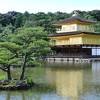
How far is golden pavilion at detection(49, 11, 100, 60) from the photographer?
51.0 meters

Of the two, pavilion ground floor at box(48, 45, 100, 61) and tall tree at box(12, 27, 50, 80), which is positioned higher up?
tall tree at box(12, 27, 50, 80)

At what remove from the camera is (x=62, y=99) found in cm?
1533

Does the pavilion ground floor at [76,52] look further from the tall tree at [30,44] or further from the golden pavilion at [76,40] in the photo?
the tall tree at [30,44]

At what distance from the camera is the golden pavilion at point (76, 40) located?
50969mm

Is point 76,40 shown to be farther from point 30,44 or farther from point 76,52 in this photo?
point 30,44

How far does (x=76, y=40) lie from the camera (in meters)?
52.3

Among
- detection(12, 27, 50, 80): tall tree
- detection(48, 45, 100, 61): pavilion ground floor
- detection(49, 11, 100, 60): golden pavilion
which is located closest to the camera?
detection(12, 27, 50, 80): tall tree

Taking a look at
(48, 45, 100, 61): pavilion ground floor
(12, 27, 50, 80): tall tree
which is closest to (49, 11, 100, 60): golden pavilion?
(48, 45, 100, 61): pavilion ground floor

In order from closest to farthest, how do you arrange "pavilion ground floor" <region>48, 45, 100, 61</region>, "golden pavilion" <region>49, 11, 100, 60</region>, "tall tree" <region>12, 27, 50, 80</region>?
"tall tree" <region>12, 27, 50, 80</region>
"pavilion ground floor" <region>48, 45, 100, 61</region>
"golden pavilion" <region>49, 11, 100, 60</region>

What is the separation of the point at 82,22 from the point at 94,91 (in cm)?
3694

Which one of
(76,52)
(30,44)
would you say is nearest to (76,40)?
(76,52)

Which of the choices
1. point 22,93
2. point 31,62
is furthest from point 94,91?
point 31,62

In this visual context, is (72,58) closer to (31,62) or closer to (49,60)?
A: (49,60)

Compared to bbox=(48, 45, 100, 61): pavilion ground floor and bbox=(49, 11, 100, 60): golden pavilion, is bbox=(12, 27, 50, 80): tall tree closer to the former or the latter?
bbox=(48, 45, 100, 61): pavilion ground floor
